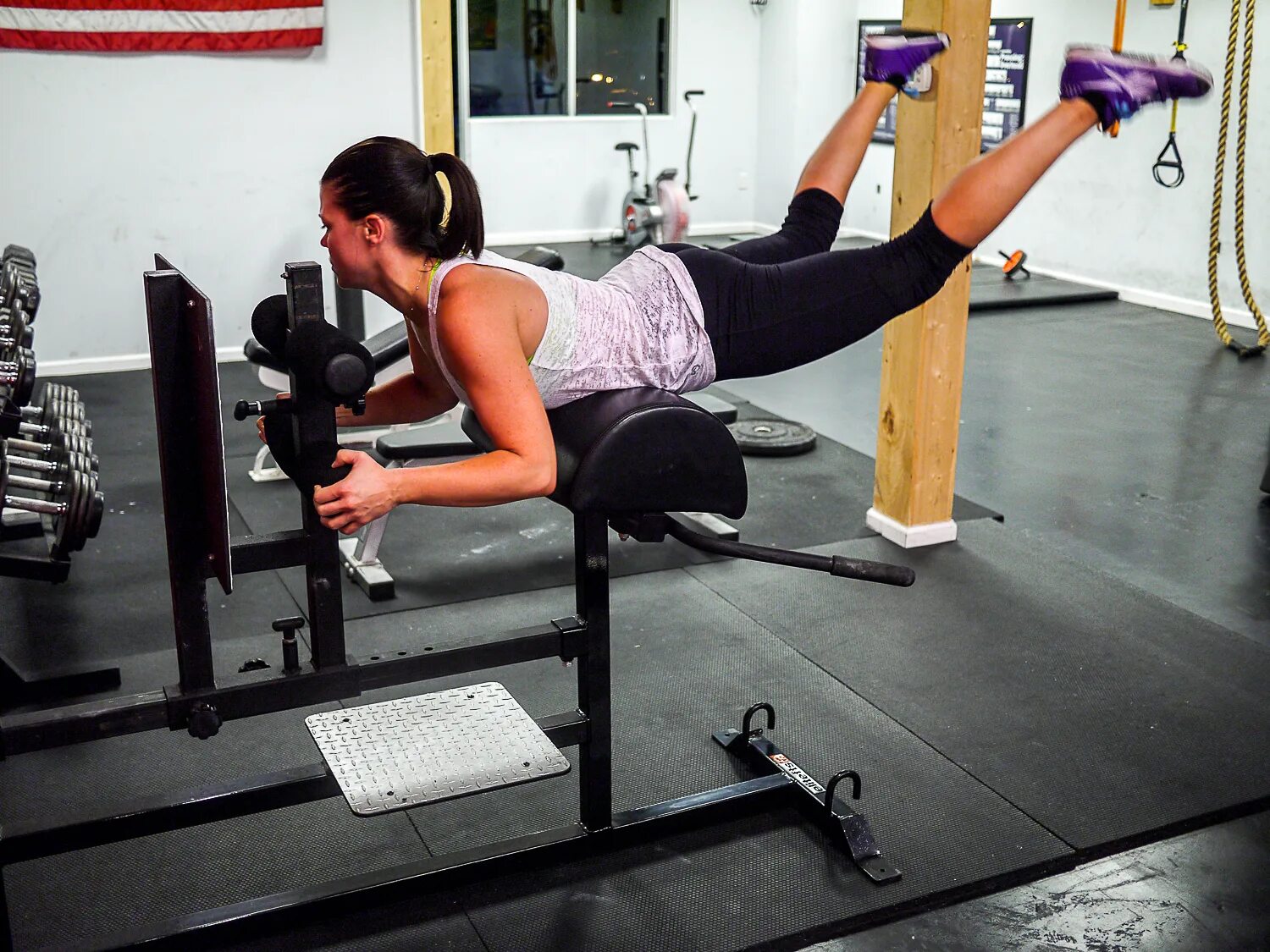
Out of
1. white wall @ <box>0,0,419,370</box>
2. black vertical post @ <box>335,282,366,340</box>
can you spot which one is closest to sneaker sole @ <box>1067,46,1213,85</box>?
black vertical post @ <box>335,282,366,340</box>

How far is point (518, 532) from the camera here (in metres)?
3.72

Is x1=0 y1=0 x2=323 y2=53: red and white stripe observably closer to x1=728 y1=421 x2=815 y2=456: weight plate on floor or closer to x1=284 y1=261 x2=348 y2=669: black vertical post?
x1=728 y1=421 x2=815 y2=456: weight plate on floor

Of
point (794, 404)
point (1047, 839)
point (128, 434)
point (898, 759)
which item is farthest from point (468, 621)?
point (794, 404)

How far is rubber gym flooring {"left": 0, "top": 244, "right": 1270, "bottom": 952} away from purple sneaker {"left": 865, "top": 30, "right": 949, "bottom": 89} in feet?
→ 4.28

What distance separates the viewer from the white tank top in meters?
1.82

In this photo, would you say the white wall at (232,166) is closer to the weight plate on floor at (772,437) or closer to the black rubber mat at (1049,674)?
the weight plate on floor at (772,437)

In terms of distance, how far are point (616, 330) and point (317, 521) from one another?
533 mm

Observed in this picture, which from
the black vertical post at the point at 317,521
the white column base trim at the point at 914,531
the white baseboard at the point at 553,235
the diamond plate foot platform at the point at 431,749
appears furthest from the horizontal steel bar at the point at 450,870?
Answer: the white baseboard at the point at 553,235

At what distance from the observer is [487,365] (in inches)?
64.9

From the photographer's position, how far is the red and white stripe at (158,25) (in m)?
5.02

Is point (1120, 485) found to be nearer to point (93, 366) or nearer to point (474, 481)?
point (474, 481)

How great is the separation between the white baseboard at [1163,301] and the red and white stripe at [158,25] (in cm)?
495

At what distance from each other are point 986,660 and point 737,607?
25.2 inches

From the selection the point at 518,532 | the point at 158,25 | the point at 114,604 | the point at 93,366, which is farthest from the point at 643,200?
the point at 114,604
